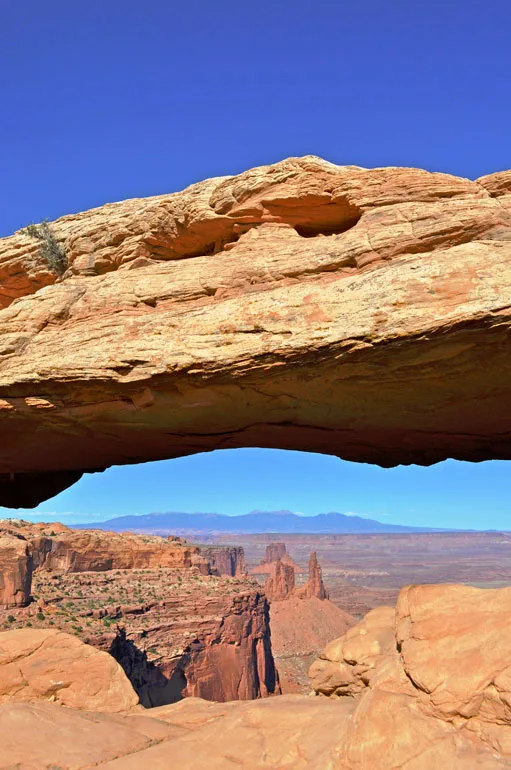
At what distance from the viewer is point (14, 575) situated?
174ft

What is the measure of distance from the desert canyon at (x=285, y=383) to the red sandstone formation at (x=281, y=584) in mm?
108524

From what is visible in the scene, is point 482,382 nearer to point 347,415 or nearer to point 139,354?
point 347,415

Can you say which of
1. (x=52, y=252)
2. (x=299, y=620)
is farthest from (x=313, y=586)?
(x=52, y=252)

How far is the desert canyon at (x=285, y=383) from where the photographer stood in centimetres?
815

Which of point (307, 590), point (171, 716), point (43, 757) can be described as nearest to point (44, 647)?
point (171, 716)

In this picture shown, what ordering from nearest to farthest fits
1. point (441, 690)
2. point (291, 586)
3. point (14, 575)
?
1. point (441, 690)
2. point (14, 575)
3. point (291, 586)

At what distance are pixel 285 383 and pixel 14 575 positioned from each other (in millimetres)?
50349

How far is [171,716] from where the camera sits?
11.2m

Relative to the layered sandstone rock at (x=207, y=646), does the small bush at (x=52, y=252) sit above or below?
above

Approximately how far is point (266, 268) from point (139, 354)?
3056 millimetres

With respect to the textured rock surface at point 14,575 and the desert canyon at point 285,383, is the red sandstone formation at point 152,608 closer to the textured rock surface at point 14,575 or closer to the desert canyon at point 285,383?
the textured rock surface at point 14,575

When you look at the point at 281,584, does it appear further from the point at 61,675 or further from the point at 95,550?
the point at 61,675

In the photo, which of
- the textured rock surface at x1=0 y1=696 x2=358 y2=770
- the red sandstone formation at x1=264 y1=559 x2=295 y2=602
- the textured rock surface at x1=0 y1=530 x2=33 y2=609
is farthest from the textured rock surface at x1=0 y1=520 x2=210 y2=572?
the textured rock surface at x1=0 y1=696 x2=358 y2=770

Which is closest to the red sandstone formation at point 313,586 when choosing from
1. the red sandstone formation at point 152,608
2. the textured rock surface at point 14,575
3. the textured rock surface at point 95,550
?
the red sandstone formation at point 152,608
